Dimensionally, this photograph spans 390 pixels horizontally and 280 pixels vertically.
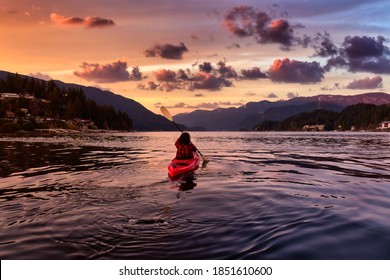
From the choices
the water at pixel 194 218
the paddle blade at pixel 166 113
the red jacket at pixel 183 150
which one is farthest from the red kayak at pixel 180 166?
the paddle blade at pixel 166 113

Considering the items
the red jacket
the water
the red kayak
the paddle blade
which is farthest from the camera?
the paddle blade

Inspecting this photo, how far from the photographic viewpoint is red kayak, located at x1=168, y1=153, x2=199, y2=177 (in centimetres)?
2192

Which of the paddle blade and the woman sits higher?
the paddle blade

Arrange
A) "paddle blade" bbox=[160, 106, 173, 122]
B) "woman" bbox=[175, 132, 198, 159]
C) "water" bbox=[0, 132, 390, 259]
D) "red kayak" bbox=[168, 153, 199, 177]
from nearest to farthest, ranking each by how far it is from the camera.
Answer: "water" bbox=[0, 132, 390, 259] → "red kayak" bbox=[168, 153, 199, 177] → "woman" bbox=[175, 132, 198, 159] → "paddle blade" bbox=[160, 106, 173, 122]

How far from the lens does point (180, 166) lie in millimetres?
22516

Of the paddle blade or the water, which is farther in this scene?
the paddle blade

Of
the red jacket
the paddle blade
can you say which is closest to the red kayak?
the red jacket

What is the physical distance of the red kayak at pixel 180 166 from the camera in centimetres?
2192

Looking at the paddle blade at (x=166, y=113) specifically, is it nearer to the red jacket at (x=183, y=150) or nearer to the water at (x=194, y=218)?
the red jacket at (x=183, y=150)

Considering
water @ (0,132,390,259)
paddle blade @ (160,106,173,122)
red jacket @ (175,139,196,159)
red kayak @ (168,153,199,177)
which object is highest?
paddle blade @ (160,106,173,122)

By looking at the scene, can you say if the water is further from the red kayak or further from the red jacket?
the red jacket
